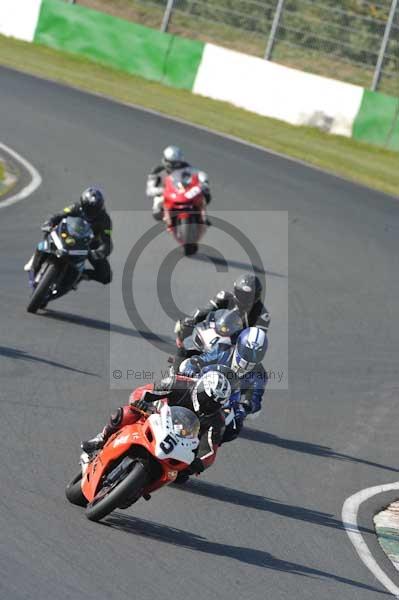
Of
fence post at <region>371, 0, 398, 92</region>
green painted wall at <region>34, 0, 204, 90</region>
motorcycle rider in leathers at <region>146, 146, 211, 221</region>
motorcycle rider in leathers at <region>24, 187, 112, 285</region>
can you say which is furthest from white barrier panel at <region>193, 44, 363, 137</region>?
motorcycle rider in leathers at <region>24, 187, 112, 285</region>

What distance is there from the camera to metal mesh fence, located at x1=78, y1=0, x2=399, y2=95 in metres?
28.4

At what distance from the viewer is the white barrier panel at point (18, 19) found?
31.8m

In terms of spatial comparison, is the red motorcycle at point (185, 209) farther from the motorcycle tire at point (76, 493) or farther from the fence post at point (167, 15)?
the fence post at point (167, 15)

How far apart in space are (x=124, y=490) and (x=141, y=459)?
247mm

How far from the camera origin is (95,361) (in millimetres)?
12273

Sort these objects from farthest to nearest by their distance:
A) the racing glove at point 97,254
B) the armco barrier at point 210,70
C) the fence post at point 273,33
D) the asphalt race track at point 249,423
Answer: the fence post at point 273,33 → the armco barrier at point 210,70 → the racing glove at point 97,254 → the asphalt race track at point 249,423

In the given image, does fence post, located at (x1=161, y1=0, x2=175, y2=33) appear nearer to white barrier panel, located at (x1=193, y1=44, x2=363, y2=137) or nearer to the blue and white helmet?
white barrier panel, located at (x1=193, y1=44, x2=363, y2=137)

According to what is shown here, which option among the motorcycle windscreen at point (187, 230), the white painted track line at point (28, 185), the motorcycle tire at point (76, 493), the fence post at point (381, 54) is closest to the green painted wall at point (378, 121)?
A: the fence post at point (381, 54)

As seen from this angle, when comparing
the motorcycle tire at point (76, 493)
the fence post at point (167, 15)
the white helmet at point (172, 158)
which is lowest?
the motorcycle tire at point (76, 493)

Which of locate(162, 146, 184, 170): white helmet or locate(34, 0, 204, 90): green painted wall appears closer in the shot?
locate(162, 146, 184, 170): white helmet

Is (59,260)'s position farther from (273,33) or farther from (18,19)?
(18,19)

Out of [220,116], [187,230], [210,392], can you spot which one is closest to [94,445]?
[210,392]

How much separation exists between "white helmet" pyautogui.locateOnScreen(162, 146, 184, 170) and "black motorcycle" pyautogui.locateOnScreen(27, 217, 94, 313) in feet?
18.0

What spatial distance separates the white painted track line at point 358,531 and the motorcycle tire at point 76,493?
2.11m
